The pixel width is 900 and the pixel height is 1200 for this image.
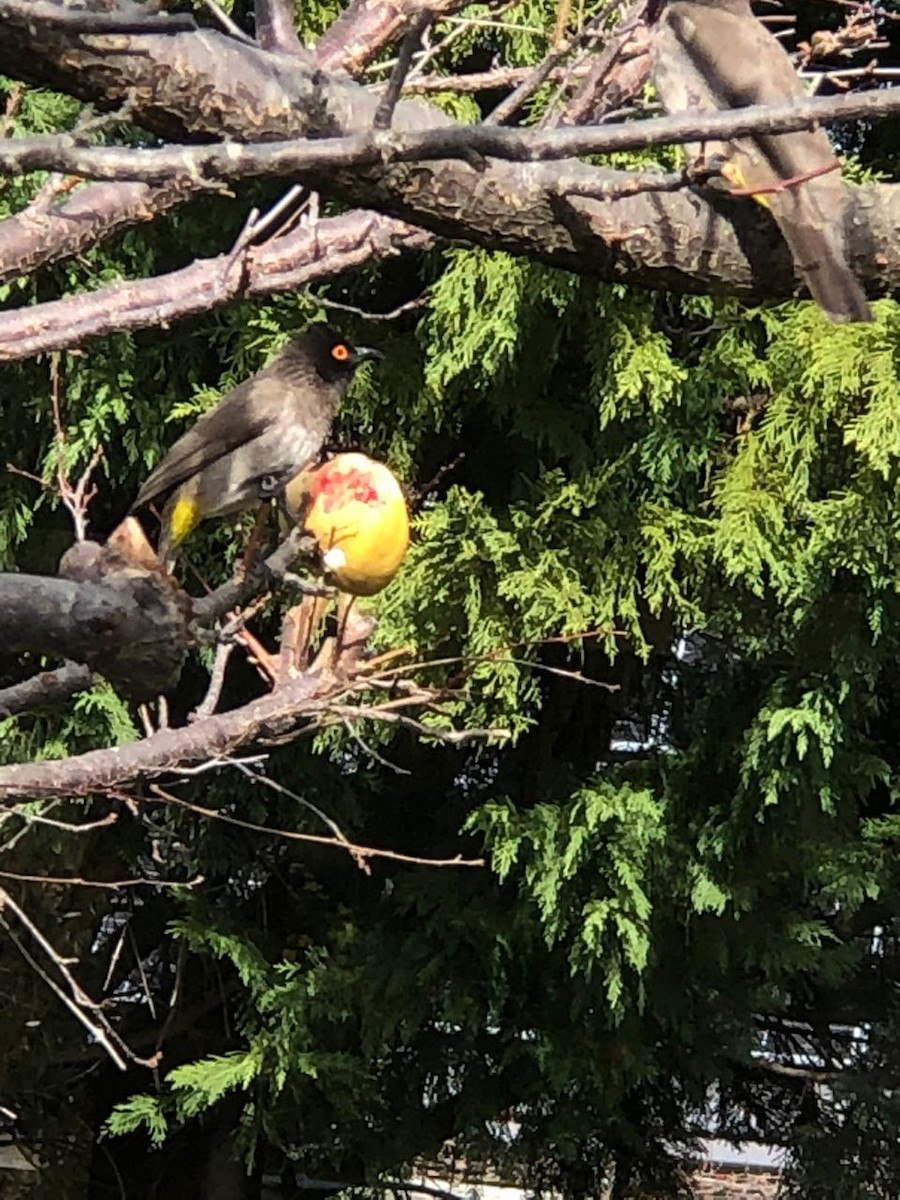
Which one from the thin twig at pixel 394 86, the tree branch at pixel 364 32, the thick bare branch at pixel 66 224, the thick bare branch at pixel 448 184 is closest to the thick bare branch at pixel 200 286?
the thick bare branch at pixel 66 224

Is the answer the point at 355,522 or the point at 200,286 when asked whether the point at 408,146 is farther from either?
the point at 200,286

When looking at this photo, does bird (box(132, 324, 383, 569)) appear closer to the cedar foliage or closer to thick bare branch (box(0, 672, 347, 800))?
thick bare branch (box(0, 672, 347, 800))

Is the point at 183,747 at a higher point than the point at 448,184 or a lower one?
lower

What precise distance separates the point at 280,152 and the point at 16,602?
31 centimetres

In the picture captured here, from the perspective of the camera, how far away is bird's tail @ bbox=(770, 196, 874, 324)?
1074 millimetres

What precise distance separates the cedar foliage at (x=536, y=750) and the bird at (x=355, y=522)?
2.44ft

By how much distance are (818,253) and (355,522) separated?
18.8 inches

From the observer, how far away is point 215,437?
1532mm

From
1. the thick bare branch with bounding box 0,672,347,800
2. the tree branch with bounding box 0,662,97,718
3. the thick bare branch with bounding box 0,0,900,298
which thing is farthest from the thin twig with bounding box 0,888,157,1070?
the thick bare branch with bounding box 0,0,900,298

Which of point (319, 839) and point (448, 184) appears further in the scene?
point (319, 839)

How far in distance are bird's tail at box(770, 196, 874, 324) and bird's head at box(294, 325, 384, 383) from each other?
699 mm

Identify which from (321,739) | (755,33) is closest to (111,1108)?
(321,739)

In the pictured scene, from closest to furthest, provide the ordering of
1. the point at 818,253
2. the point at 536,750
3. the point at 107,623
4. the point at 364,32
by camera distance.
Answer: the point at 107,623 < the point at 818,253 < the point at 364,32 < the point at 536,750

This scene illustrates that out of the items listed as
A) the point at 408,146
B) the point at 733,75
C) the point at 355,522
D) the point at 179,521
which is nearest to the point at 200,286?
the point at 179,521
